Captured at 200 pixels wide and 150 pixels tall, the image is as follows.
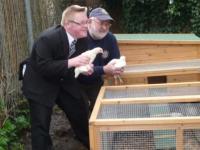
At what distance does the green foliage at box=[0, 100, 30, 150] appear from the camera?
5.23 m

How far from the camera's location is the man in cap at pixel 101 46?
492 centimetres

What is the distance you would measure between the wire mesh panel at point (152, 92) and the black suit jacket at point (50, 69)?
1.61 ft

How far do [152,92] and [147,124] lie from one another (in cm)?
94

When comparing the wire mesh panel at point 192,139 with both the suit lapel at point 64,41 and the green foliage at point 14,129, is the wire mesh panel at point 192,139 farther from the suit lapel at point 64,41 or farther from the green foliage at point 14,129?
the green foliage at point 14,129

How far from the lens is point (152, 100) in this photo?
157 inches

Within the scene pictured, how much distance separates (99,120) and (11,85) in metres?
2.69

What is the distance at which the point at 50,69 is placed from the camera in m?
4.48

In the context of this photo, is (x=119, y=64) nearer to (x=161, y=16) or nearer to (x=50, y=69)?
(x=50, y=69)

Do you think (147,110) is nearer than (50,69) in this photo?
Yes

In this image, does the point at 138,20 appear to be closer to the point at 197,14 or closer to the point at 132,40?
the point at 197,14

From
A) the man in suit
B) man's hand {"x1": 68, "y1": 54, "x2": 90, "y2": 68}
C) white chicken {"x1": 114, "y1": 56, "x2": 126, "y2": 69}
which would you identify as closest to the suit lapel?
the man in suit

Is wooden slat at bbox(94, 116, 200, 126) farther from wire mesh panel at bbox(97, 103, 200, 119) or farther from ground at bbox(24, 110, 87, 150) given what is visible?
ground at bbox(24, 110, 87, 150)

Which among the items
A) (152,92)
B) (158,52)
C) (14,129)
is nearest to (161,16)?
(158,52)

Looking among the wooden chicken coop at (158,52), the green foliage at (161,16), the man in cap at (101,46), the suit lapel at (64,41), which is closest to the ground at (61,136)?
the man in cap at (101,46)
